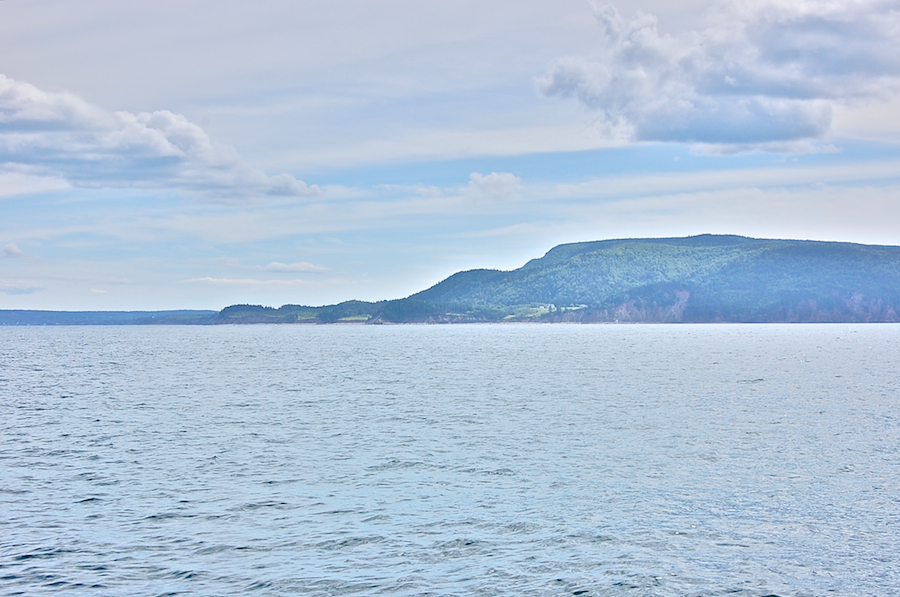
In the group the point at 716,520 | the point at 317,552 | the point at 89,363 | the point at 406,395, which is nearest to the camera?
the point at 317,552

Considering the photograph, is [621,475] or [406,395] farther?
Result: [406,395]

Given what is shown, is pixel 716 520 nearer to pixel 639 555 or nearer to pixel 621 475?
pixel 639 555

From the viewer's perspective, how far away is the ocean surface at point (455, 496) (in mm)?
24453

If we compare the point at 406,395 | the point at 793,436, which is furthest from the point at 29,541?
the point at 406,395

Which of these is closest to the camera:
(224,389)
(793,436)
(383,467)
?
(383,467)

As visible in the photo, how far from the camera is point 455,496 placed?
34.0 m

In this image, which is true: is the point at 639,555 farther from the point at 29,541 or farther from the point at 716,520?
the point at 29,541

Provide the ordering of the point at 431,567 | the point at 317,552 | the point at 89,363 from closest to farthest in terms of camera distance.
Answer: the point at 431,567, the point at 317,552, the point at 89,363

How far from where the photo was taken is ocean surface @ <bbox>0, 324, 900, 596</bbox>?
2445cm

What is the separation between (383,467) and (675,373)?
71.9 meters

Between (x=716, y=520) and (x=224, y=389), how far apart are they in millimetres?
67903

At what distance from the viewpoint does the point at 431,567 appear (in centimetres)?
2520

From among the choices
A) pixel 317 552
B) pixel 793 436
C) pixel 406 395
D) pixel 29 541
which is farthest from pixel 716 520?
pixel 406 395

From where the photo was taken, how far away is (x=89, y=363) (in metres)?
143
